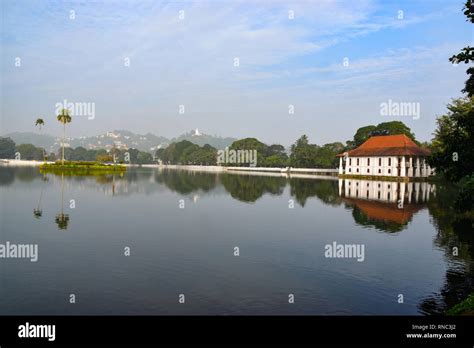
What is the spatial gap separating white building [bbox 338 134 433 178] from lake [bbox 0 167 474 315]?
195 ft

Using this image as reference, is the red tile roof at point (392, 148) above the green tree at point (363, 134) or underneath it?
underneath

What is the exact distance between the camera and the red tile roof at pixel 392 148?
295 ft

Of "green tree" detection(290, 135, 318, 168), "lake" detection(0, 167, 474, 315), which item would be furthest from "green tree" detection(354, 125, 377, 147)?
"lake" detection(0, 167, 474, 315)

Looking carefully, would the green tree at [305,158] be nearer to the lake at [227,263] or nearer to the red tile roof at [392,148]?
the red tile roof at [392,148]

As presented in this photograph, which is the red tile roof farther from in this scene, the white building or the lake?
the lake

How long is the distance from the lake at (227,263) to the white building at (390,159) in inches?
2342

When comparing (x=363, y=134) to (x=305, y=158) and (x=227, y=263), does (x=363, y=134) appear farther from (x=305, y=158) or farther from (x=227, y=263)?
(x=227, y=263)

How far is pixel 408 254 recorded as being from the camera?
20859mm

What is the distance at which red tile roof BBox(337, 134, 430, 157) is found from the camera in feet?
295

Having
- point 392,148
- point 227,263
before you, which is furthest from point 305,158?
point 227,263

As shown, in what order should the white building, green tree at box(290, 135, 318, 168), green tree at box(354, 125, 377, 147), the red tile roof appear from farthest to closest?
green tree at box(290, 135, 318, 168) < green tree at box(354, 125, 377, 147) < the white building < the red tile roof

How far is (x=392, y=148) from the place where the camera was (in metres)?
94.2

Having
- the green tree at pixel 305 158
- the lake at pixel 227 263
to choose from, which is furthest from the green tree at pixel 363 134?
the lake at pixel 227 263
